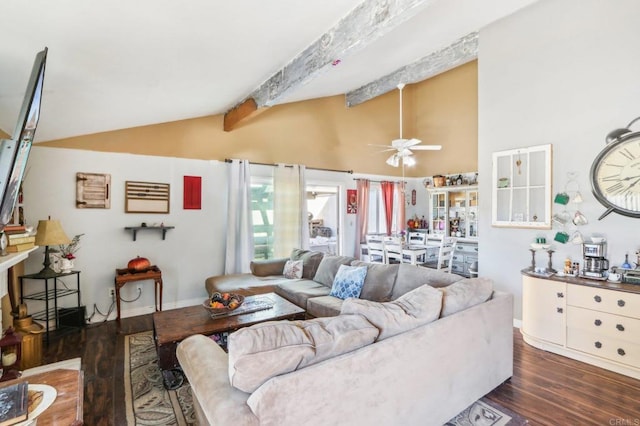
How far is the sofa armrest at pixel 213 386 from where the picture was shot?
1154mm

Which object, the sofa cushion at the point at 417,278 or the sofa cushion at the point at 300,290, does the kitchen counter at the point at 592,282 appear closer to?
the sofa cushion at the point at 417,278

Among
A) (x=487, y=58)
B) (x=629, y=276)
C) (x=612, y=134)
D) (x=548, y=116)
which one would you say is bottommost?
(x=629, y=276)

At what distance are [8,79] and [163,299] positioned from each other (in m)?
3.08

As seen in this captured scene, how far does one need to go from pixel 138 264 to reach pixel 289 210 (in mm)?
2294

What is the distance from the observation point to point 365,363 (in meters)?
1.46

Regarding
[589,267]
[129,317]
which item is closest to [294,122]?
[129,317]

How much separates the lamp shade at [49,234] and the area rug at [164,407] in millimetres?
1526

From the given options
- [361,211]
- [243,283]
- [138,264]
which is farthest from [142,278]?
[361,211]

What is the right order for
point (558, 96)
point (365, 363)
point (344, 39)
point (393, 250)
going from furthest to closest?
point (393, 250) < point (558, 96) < point (344, 39) < point (365, 363)

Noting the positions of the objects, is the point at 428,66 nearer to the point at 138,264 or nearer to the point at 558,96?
the point at 558,96

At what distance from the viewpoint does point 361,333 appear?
1529 millimetres

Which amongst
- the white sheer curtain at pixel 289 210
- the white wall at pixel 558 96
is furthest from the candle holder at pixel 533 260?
the white sheer curtain at pixel 289 210

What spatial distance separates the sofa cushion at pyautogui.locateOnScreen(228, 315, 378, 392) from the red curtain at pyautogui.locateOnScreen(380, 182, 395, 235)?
5.34m

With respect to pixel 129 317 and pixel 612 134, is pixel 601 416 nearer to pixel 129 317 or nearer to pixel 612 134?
pixel 612 134
